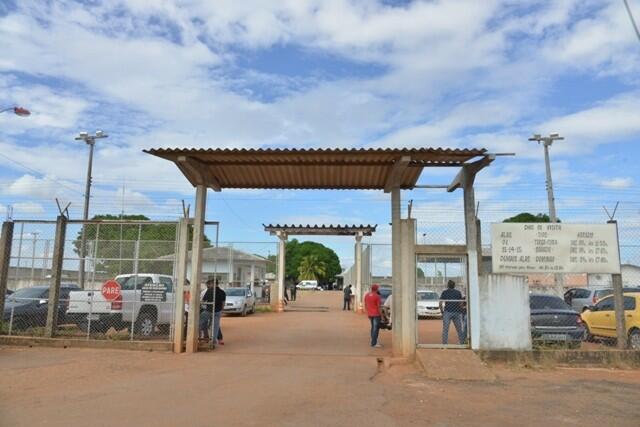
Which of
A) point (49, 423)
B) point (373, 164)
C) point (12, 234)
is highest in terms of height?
point (373, 164)

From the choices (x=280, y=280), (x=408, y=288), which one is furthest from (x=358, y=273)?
(x=408, y=288)

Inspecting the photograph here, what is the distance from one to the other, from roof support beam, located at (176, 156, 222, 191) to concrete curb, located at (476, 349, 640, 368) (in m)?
7.29

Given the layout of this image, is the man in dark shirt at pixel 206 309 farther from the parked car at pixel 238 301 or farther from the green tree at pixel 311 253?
the green tree at pixel 311 253

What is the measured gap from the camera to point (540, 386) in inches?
357

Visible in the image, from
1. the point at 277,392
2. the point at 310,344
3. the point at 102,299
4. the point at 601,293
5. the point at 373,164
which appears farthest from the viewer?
the point at 601,293

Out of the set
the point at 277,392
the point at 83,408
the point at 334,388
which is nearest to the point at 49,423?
the point at 83,408

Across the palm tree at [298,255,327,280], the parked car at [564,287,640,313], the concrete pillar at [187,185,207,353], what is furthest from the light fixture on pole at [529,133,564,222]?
the palm tree at [298,255,327,280]

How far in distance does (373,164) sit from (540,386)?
18.7 feet

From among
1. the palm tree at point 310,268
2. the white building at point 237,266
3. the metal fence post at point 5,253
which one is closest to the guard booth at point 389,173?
the metal fence post at point 5,253

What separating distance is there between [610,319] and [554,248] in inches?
161

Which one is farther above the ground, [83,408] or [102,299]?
[102,299]

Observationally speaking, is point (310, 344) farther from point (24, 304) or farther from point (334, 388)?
point (24, 304)

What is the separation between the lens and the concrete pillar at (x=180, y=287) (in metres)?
12.4

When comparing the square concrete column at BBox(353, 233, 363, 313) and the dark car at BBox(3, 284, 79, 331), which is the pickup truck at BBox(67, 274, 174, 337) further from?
the square concrete column at BBox(353, 233, 363, 313)
